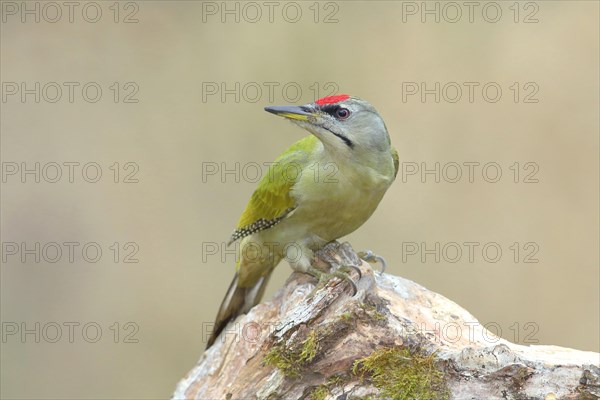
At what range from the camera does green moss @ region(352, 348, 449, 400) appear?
4371 mm

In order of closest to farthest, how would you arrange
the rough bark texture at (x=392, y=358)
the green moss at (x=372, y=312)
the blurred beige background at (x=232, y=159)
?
1. the rough bark texture at (x=392, y=358)
2. the green moss at (x=372, y=312)
3. the blurred beige background at (x=232, y=159)

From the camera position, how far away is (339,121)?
5512 millimetres

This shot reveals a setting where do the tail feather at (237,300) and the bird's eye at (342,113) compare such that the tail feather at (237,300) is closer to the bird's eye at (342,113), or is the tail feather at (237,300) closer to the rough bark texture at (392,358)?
the rough bark texture at (392,358)

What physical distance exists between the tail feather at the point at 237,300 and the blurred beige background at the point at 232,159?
5.19 ft

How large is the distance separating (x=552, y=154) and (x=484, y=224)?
38.5 inches

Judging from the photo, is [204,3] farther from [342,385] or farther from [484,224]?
[342,385]

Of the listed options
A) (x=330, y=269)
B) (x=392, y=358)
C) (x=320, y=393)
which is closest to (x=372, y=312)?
(x=392, y=358)

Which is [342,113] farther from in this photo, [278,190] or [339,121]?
[278,190]

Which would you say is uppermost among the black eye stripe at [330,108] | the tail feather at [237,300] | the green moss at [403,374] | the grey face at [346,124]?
the black eye stripe at [330,108]

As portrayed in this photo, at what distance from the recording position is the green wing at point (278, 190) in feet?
19.0

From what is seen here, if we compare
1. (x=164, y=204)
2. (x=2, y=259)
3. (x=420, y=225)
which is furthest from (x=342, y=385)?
(x=2, y=259)

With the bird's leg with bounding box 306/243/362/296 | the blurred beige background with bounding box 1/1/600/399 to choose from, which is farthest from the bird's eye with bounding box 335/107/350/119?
the blurred beige background with bounding box 1/1/600/399

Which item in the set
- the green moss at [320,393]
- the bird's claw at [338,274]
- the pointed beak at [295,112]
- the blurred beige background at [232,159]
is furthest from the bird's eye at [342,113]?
the blurred beige background at [232,159]

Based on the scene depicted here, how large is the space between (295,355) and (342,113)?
1.69m
